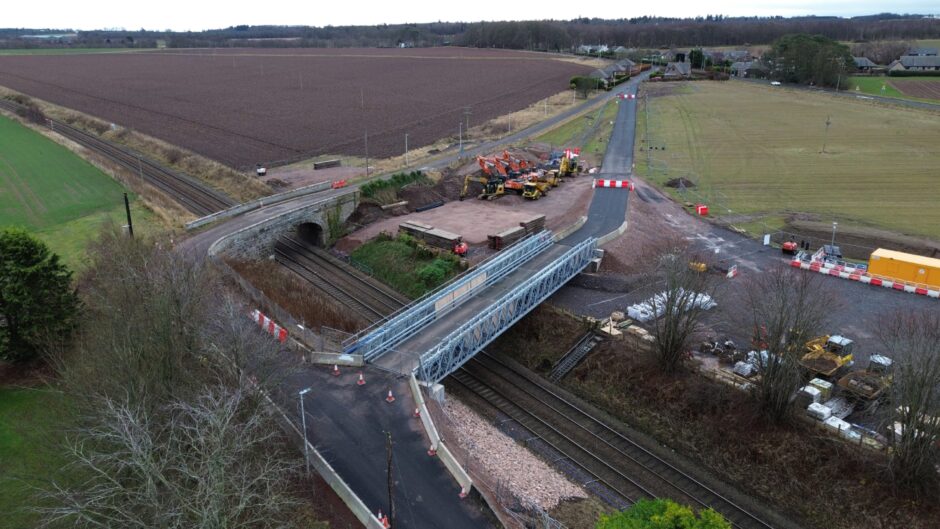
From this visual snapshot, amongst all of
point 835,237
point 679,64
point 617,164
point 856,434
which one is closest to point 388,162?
point 617,164

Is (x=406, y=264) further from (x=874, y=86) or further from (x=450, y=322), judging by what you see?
(x=874, y=86)

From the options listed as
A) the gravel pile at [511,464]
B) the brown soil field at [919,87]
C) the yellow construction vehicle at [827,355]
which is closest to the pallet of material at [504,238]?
the gravel pile at [511,464]

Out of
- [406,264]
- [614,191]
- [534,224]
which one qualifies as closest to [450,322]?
[406,264]

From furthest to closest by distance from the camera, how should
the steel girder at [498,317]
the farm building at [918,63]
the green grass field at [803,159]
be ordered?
the farm building at [918,63]
the green grass field at [803,159]
the steel girder at [498,317]

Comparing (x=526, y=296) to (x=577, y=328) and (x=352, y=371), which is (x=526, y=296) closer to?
(x=577, y=328)

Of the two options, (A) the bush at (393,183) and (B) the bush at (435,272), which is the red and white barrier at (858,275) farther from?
(A) the bush at (393,183)

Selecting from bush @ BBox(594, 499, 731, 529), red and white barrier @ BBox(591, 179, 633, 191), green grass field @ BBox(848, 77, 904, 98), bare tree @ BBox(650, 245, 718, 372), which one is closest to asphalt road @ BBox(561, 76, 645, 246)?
red and white barrier @ BBox(591, 179, 633, 191)
